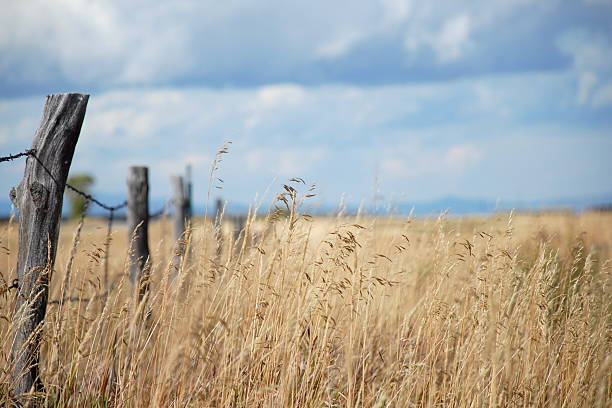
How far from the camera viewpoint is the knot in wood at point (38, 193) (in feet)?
11.0

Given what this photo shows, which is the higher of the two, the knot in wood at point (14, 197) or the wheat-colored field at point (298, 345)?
the knot in wood at point (14, 197)

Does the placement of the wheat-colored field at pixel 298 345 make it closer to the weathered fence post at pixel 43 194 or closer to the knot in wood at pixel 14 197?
the weathered fence post at pixel 43 194

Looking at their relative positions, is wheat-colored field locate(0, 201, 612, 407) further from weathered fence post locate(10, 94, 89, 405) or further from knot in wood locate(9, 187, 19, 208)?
knot in wood locate(9, 187, 19, 208)

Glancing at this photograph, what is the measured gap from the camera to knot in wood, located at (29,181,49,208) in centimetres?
336

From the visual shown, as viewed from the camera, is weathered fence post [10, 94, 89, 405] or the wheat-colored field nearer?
the wheat-colored field

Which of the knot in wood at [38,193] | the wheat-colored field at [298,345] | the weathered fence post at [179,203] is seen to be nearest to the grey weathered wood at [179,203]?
the weathered fence post at [179,203]

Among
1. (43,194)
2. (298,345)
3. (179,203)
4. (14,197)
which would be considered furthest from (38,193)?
(179,203)

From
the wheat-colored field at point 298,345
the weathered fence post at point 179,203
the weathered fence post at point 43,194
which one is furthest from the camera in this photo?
the weathered fence post at point 179,203

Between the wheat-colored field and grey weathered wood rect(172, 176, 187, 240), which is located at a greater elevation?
grey weathered wood rect(172, 176, 187, 240)

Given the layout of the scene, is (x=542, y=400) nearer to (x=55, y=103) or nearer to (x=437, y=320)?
(x=437, y=320)

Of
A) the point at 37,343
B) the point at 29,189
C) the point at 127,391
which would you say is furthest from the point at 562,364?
the point at 29,189

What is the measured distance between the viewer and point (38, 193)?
3369 mm

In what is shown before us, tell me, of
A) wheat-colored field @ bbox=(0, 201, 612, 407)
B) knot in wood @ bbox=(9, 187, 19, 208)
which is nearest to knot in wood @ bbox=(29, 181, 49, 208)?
knot in wood @ bbox=(9, 187, 19, 208)

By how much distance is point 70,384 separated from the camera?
3010 millimetres
